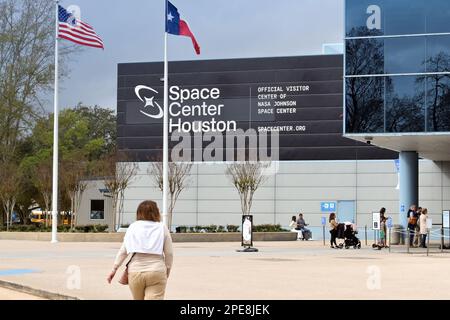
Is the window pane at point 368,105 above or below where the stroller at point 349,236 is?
above

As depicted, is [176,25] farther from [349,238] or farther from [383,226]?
[383,226]

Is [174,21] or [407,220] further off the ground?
[174,21]

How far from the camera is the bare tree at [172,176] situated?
1869 inches

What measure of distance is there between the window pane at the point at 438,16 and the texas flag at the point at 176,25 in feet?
30.9

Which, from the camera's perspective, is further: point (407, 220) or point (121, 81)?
point (121, 81)

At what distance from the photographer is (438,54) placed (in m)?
32.2

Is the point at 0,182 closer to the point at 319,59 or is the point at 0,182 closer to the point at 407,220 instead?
the point at 319,59

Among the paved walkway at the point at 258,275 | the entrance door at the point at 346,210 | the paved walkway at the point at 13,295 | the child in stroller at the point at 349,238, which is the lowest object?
the paved walkway at the point at 13,295

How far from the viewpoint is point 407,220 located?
36.0m

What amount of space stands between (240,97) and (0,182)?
597 inches

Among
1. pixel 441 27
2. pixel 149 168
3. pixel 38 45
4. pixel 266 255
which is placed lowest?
pixel 266 255

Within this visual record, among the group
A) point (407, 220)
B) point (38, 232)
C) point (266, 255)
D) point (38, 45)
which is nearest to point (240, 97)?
point (38, 45)

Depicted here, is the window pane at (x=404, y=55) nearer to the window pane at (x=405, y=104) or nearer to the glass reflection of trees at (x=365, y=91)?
the glass reflection of trees at (x=365, y=91)

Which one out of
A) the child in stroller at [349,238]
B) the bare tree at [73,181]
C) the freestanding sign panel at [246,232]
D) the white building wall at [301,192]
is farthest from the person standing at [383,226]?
the bare tree at [73,181]
